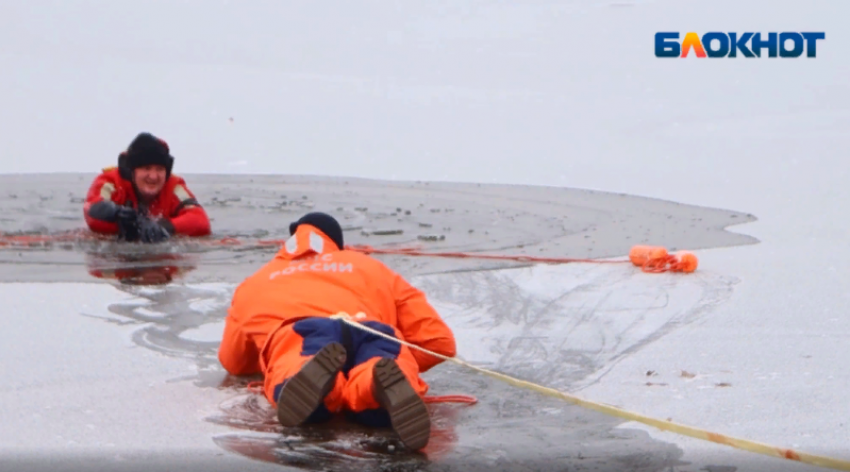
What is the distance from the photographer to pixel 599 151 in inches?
403

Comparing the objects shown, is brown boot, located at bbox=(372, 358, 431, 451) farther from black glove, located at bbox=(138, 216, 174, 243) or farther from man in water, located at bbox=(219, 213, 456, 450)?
black glove, located at bbox=(138, 216, 174, 243)

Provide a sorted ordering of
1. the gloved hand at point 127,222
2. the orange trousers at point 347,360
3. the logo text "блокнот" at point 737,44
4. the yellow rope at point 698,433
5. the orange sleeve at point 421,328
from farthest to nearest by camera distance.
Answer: the logo text "блокнот" at point 737,44 < the gloved hand at point 127,222 < the orange sleeve at point 421,328 < the orange trousers at point 347,360 < the yellow rope at point 698,433

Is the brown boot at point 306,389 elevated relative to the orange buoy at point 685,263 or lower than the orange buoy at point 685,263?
lower


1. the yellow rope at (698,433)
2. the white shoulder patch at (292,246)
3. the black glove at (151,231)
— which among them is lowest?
the yellow rope at (698,433)

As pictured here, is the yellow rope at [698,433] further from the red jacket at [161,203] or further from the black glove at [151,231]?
the red jacket at [161,203]

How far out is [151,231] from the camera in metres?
6.50

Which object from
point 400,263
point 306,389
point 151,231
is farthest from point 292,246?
point 151,231

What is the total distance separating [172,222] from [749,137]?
5786 mm

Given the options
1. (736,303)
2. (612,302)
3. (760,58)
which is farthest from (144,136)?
(760,58)

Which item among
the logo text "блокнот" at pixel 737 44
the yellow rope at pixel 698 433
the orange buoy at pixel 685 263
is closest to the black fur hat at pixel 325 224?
the yellow rope at pixel 698 433

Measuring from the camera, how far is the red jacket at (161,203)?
670cm

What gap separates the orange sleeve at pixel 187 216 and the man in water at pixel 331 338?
2.91 metres

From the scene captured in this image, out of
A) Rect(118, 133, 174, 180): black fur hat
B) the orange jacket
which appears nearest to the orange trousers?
the orange jacket

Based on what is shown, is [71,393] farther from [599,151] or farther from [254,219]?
[599,151]
